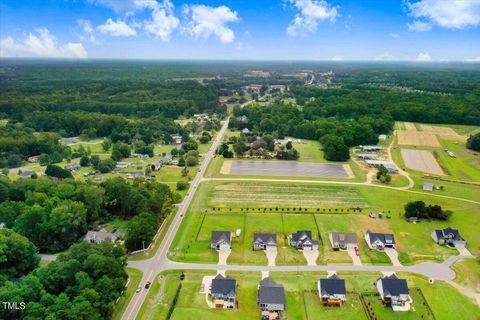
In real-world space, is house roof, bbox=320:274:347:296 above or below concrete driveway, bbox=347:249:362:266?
above

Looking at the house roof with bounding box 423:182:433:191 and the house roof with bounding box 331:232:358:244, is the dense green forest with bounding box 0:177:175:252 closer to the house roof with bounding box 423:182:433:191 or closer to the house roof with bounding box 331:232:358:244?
the house roof with bounding box 331:232:358:244

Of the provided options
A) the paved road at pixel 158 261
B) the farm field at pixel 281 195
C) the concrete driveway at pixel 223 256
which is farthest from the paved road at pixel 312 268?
the farm field at pixel 281 195

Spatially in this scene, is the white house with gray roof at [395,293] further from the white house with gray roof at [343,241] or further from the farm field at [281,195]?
the farm field at [281,195]

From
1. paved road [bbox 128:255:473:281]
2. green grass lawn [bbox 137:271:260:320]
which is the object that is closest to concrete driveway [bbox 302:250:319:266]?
paved road [bbox 128:255:473:281]

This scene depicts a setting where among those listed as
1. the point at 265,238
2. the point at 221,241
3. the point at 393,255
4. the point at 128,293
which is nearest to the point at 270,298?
the point at 265,238

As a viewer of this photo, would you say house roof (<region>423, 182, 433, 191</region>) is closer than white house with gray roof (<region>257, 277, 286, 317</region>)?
No

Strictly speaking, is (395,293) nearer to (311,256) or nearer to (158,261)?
(311,256)
